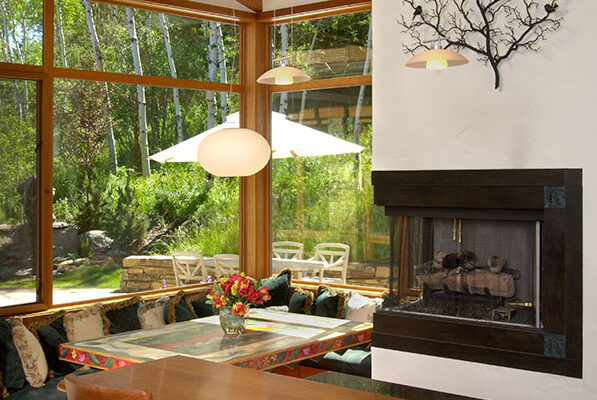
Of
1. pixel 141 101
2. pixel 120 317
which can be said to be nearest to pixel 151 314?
pixel 120 317

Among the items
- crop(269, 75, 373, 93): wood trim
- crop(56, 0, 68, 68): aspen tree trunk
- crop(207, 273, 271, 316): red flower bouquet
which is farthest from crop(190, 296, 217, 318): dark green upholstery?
crop(56, 0, 68, 68): aspen tree trunk

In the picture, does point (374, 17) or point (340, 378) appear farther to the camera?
point (374, 17)

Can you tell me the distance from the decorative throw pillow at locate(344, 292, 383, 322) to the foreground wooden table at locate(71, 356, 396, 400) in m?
3.68

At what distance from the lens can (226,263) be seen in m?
7.26

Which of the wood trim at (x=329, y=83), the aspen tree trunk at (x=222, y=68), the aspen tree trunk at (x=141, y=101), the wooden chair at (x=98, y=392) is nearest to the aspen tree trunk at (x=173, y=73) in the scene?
the aspen tree trunk at (x=141, y=101)

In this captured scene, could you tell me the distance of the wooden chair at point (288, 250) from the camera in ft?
23.4

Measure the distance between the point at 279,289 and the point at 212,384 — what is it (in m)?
4.41

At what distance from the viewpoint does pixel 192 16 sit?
6.88 meters

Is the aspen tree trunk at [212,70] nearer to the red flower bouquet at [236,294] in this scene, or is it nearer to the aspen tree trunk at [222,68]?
the aspen tree trunk at [222,68]

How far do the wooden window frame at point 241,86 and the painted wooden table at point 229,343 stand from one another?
3.92 ft

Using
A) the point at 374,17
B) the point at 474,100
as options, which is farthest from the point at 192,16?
the point at 474,100

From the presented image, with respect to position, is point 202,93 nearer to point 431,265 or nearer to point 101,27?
point 101,27

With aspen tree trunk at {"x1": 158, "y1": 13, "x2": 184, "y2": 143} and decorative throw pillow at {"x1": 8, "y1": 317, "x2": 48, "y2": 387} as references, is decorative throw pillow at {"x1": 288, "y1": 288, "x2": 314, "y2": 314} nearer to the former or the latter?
aspen tree trunk at {"x1": 158, "y1": 13, "x2": 184, "y2": 143}

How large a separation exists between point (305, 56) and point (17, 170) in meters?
2.80
